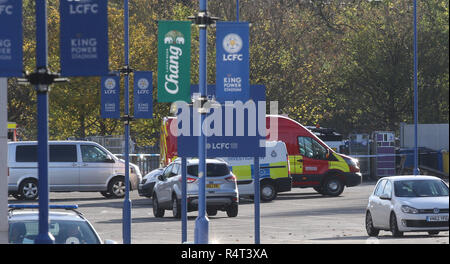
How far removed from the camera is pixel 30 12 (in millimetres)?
61531

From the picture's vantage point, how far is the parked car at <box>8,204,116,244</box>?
→ 494 inches

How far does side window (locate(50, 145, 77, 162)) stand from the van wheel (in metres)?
1.30

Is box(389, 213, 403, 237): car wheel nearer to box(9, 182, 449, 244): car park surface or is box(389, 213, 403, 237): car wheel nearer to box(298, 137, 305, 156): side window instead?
box(9, 182, 449, 244): car park surface

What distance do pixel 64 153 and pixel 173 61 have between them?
1949cm

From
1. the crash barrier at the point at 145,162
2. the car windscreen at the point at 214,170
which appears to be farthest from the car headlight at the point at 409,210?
the crash barrier at the point at 145,162

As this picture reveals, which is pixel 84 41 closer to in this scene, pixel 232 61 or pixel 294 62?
pixel 232 61

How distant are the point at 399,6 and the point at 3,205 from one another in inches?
1886

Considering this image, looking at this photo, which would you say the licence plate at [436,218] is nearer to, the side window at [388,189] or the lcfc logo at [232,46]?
the side window at [388,189]

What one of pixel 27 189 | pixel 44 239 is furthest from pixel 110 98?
pixel 44 239

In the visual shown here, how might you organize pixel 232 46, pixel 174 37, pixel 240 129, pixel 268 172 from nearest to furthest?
pixel 232 46 → pixel 174 37 → pixel 240 129 → pixel 268 172

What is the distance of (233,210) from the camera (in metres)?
29.6

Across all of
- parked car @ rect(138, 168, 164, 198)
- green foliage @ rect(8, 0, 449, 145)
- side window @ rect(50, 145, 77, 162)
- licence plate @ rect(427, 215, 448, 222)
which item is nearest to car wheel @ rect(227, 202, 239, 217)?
parked car @ rect(138, 168, 164, 198)

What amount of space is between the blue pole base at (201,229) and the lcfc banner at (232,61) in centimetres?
267
